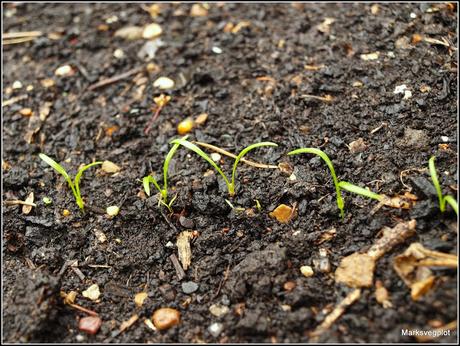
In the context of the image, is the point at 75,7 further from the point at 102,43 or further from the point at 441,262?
the point at 441,262

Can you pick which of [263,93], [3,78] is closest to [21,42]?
[3,78]

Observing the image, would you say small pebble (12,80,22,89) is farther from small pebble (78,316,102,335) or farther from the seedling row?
small pebble (78,316,102,335)

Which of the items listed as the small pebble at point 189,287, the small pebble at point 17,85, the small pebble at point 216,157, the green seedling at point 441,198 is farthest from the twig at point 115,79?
the green seedling at point 441,198

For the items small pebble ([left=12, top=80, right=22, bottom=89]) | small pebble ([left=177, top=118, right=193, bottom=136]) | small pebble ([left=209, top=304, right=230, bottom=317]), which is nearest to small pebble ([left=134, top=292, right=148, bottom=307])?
small pebble ([left=209, top=304, right=230, bottom=317])

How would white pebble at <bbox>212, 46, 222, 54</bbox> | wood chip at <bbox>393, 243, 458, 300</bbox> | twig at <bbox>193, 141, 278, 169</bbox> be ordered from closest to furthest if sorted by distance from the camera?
1. wood chip at <bbox>393, 243, 458, 300</bbox>
2. twig at <bbox>193, 141, 278, 169</bbox>
3. white pebble at <bbox>212, 46, 222, 54</bbox>

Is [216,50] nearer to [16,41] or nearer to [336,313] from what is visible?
[16,41]

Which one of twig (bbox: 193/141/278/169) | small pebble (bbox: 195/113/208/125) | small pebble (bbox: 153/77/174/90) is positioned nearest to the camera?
twig (bbox: 193/141/278/169)
